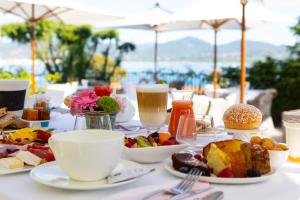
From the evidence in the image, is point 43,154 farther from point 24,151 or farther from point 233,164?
point 233,164

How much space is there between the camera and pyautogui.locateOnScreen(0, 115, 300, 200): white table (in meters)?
0.94

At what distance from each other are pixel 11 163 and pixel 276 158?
28.9 inches

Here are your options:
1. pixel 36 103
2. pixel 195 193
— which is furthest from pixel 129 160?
pixel 36 103

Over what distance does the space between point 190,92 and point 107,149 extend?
29.7 inches

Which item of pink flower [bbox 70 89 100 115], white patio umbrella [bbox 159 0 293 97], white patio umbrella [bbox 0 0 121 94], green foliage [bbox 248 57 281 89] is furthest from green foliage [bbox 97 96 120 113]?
green foliage [bbox 248 57 281 89]

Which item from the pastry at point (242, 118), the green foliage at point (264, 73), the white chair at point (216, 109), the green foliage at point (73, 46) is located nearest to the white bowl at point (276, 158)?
the pastry at point (242, 118)

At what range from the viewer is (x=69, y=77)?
10742mm

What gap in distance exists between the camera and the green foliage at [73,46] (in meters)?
11.2

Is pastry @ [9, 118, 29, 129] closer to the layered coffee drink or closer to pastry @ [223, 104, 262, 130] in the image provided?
the layered coffee drink

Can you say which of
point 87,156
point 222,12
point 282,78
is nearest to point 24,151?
point 87,156

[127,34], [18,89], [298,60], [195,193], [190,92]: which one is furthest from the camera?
[127,34]

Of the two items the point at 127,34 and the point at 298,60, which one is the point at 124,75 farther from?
the point at 298,60

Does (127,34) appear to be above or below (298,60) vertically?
above

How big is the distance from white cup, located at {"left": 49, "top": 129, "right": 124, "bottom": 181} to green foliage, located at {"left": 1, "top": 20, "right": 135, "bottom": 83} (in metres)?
10.1
